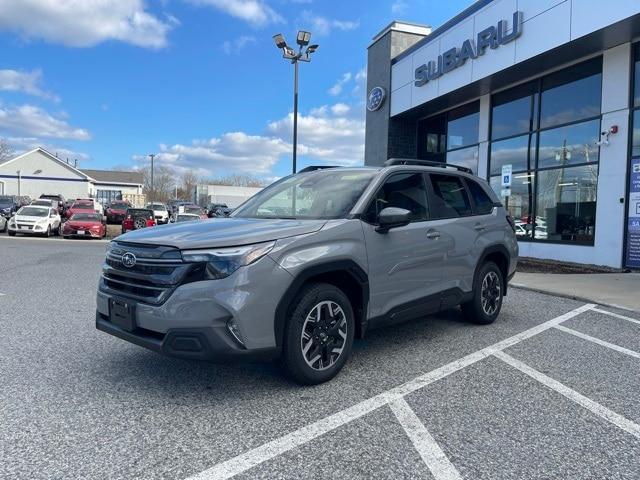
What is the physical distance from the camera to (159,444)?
2973 millimetres

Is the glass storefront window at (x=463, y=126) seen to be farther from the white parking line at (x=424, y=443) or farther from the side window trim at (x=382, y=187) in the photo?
the white parking line at (x=424, y=443)

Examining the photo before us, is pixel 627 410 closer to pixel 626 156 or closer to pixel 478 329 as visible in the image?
pixel 478 329

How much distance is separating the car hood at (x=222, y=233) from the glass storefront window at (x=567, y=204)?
36.8ft

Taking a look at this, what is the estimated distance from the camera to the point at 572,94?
13.5 metres

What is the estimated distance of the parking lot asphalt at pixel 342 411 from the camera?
2.78 m

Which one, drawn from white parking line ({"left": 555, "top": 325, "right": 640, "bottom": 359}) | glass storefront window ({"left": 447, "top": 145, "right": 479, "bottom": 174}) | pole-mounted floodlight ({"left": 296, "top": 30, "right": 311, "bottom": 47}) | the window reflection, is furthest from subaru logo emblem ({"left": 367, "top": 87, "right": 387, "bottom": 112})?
white parking line ({"left": 555, "top": 325, "right": 640, "bottom": 359})

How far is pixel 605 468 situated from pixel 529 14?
43.5 ft

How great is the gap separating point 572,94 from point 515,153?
99.4 inches

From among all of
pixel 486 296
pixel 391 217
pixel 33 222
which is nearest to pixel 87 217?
pixel 33 222

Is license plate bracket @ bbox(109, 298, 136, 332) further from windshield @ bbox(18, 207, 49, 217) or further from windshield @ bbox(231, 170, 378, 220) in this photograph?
windshield @ bbox(18, 207, 49, 217)

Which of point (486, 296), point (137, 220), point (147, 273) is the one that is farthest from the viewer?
point (137, 220)

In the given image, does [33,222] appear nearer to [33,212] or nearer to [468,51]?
[33,212]

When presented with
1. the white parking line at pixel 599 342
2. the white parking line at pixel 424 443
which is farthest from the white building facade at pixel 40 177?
the white parking line at pixel 424 443

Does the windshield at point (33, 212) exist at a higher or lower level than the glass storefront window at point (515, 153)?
lower
